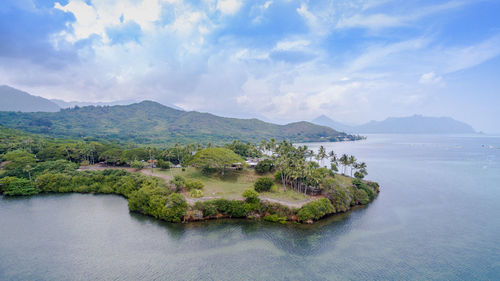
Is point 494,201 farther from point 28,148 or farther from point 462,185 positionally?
point 28,148

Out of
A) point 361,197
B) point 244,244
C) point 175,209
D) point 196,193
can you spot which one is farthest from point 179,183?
point 361,197

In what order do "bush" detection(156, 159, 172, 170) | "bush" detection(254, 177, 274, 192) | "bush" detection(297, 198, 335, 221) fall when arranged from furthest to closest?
"bush" detection(156, 159, 172, 170) → "bush" detection(254, 177, 274, 192) → "bush" detection(297, 198, 335, 221)

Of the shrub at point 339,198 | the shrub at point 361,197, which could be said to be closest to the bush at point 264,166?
the shrub at point 339,198

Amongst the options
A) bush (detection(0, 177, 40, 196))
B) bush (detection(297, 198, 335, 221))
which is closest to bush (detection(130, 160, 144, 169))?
bush (detection(0, 177, 40, 196))

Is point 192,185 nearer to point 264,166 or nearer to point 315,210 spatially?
point 264,166

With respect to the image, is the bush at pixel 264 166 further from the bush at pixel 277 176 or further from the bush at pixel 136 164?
the bush at pixel 136 164

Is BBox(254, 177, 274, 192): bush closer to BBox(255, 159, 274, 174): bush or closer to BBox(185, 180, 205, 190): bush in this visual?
BBox(255, 159, 274, 174): bush
